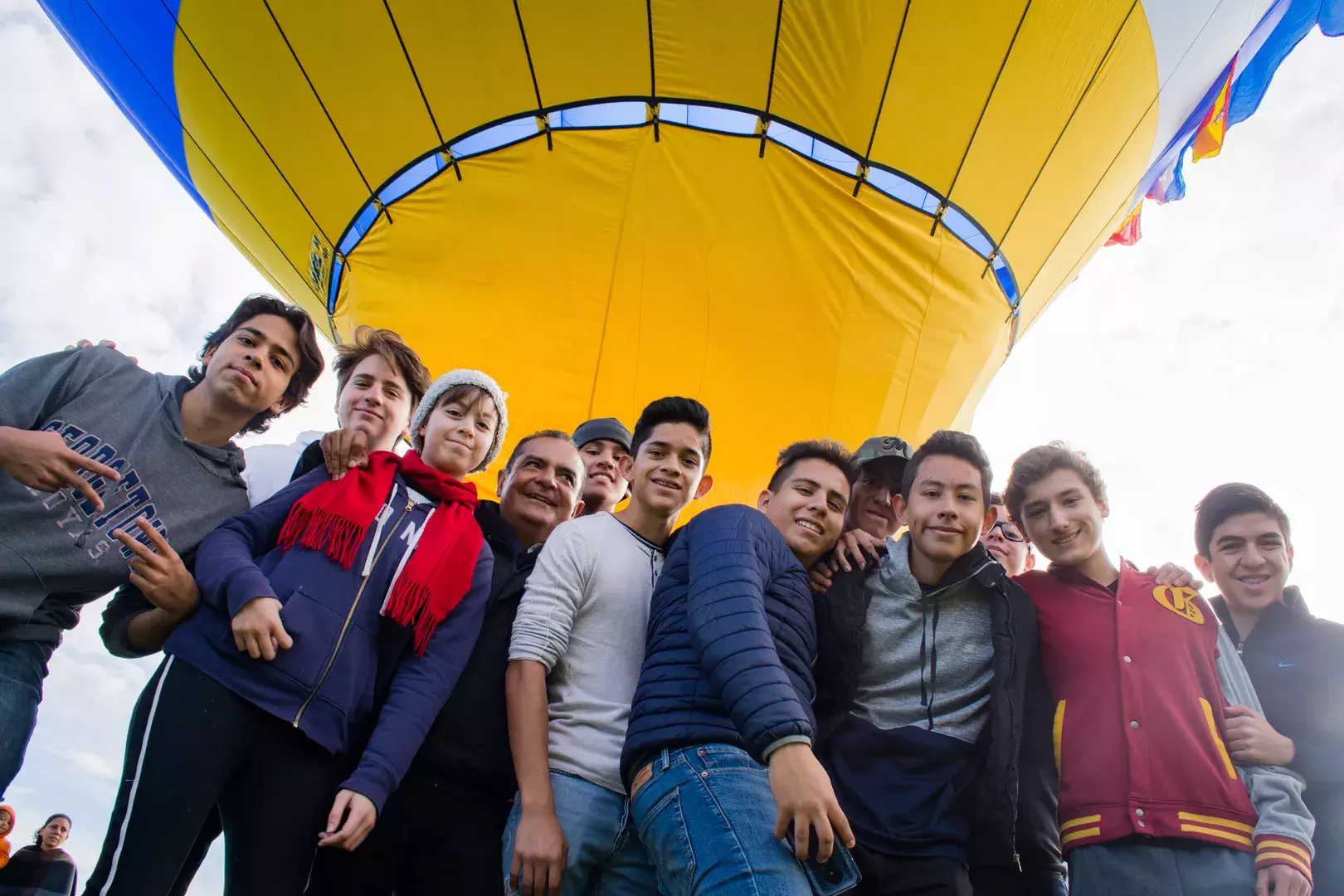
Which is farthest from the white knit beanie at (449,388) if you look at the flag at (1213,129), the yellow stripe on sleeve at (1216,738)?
the flag at (1213,129)

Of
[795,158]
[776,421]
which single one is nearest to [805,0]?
[795,158]

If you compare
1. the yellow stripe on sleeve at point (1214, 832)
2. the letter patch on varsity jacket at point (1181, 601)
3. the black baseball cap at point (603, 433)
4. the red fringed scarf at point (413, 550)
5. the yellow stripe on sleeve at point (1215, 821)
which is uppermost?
the black baseball cap at point (603, 433)

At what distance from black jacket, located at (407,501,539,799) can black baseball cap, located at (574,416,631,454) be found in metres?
1.22

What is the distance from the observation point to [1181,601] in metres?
2.25

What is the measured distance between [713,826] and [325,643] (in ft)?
3.20

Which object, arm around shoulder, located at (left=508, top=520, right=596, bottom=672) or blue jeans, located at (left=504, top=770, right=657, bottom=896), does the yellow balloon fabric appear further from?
blue jeans, located at (left=504, top=770, right=657, bottom=896)

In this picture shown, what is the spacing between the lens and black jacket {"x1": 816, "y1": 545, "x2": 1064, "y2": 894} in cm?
183

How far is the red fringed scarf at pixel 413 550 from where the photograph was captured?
6.37 ft

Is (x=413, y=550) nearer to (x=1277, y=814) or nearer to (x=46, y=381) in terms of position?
(x=46, y=381)

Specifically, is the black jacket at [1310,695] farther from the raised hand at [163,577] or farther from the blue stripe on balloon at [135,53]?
the blue stripe on balloon at [135,53]

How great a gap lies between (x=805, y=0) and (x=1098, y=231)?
246cm

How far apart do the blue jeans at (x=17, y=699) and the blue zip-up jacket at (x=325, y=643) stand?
0.44 meters

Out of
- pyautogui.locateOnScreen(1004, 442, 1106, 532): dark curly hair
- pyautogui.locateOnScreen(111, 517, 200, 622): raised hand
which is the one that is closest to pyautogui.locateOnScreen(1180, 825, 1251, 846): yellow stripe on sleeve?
pyautogui.locateOnScreen(1004, 442, 1106, 532): dark curly hair

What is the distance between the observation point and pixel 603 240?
4.80 m
